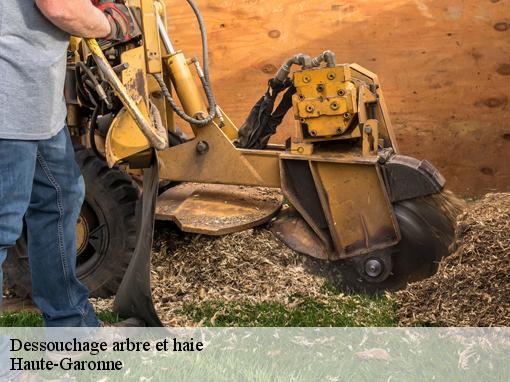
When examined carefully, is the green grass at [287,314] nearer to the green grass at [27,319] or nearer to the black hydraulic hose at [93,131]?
the green grass at [27,319]

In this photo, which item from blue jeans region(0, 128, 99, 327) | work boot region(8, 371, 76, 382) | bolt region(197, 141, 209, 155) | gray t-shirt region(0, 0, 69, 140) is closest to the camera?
gray t-shirt region(0, 0, 69, 140)

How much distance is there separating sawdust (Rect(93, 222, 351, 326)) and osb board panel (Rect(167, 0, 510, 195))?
1725 mm

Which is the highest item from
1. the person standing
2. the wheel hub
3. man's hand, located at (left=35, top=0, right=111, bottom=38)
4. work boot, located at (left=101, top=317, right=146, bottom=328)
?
man's hand, located at (left=35, top=0, right=111, bottom=38)

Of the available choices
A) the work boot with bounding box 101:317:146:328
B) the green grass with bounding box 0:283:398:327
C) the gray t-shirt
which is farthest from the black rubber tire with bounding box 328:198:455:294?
the gray t-shirt

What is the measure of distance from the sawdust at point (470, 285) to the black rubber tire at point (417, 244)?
0.09m

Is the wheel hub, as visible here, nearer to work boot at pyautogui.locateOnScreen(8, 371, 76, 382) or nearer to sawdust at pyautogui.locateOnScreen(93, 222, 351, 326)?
sawdust at pyautogui.locateOnScreen(93, 222, 351, 326)

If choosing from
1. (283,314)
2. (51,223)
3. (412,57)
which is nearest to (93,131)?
(51,223)

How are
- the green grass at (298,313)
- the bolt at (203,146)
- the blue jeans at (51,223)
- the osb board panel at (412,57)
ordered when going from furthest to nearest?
the osb board panel at (412,57) → the bolt at (203,146) → the green grass at (298,313) → the blue jeans at (51,223)

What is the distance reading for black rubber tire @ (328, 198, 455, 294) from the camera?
13.6 ft

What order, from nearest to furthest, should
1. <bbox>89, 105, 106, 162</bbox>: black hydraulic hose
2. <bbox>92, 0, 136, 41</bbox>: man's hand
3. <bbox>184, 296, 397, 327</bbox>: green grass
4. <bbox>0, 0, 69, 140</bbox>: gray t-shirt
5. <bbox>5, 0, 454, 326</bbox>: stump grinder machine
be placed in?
<bbox>0, 0, 69, 140</bbox>: gray t-shirt, <bbox>92, 0, 136, 41</bbox>: man's hand, <bbox>184, 296, 397, 327</bbox>: green grass, <bbox>5, 0, 454, 326</bbox>: stump grinder machine, <bbox>89, 105, 106, 162</bbox>: black hydraulic hose

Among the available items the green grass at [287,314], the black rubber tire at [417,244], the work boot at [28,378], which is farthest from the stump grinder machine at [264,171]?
the work boot at [28,378]

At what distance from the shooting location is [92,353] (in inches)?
134

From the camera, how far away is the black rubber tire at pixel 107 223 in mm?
4340

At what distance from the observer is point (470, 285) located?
3.80 meters
